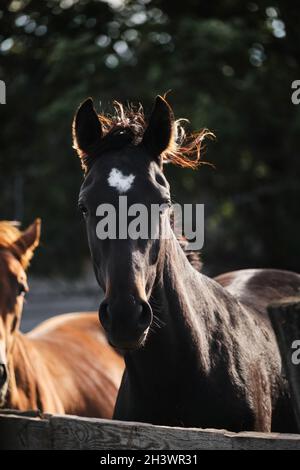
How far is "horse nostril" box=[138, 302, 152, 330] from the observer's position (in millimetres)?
2561

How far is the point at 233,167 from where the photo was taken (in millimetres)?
14102

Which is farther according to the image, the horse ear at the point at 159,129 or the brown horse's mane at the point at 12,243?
the brown horse's mane at the point at 12,243

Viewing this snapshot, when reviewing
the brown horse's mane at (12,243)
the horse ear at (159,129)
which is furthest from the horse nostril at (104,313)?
the brown horse's mane at (12,243)

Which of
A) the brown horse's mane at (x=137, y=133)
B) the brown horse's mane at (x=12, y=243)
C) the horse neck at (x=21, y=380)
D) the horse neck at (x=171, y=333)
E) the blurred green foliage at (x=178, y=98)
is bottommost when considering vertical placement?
the horse neck at (x=21, y=380)

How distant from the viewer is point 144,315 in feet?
8.46

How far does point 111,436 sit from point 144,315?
1.41 ft

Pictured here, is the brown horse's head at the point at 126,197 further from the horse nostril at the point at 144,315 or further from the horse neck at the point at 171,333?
the horse neck at the point at 171,333

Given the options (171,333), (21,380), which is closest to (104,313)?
(171,333)

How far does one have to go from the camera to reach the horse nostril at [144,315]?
256cm

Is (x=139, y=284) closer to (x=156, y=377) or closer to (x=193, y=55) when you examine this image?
(x=156, y=377)

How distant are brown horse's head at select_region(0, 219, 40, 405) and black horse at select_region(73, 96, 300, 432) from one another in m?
0.90

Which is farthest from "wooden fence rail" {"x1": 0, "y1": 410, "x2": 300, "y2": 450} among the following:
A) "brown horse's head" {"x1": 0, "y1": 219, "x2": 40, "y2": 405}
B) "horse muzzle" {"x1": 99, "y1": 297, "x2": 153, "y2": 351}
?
"brown horse's head" {"x1": 0, "y1": 219, "x2": 40, "y2": 405}

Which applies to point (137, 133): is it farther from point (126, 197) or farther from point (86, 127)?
point (126, 197)

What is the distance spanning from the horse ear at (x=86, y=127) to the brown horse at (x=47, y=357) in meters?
1.21
